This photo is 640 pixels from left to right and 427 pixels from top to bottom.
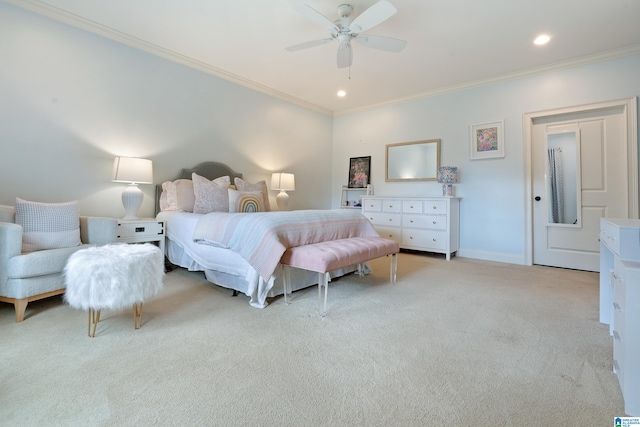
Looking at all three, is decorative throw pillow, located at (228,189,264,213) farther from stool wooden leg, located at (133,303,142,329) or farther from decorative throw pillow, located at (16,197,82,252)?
stool wooden leg, located at (133,303,142,329)

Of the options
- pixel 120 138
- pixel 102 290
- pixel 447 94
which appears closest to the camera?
pixel 102 290

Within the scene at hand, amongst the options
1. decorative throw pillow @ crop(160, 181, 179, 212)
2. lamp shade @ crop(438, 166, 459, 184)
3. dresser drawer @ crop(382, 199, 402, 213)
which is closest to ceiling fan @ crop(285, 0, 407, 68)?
decorative throw pillow @ crop(160, 181, 179, 212)

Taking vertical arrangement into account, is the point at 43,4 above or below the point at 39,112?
above

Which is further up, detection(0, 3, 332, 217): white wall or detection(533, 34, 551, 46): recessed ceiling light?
detection(533, 34, 551, 46): recessed ceiling light

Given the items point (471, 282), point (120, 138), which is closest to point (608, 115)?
point (471, 282)

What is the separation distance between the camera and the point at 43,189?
2.78 meters

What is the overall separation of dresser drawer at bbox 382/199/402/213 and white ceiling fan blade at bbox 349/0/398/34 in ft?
8.78

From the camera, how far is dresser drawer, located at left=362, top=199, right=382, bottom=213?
4887 mm

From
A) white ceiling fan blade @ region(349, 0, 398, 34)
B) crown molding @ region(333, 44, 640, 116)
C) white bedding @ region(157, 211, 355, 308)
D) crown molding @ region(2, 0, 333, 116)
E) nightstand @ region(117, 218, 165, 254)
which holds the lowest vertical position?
white bedding @ region(157, 211, 355, 308)

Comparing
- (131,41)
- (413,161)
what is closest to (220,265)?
(131,41)

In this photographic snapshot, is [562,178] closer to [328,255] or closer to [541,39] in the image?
[541,39]

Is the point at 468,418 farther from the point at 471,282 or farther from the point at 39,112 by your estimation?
the point at 39,112

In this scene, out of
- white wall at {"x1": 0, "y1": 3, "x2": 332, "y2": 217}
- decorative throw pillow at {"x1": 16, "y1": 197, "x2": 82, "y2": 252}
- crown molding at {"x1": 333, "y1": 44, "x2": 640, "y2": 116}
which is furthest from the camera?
crown molding at {"x1": 333, "y1": 44, "x2": 640, "y2": 116}

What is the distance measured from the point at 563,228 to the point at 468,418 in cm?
371
